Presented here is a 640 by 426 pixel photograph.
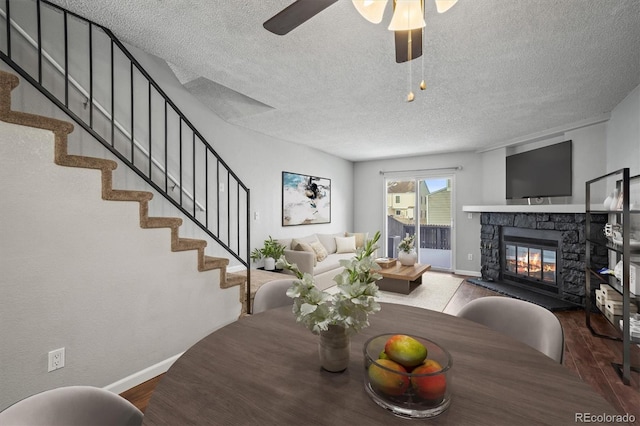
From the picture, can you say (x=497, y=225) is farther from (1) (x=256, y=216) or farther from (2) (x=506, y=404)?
(2) (x=506, y=404)

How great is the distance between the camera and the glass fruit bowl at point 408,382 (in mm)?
667

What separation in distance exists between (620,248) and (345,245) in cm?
368

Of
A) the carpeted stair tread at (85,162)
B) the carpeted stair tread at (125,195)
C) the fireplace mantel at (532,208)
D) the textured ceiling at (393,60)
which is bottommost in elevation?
the fireplace mantel at (532,208)

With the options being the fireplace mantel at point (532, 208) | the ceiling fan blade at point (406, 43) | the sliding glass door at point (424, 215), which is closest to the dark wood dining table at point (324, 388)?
the ceiling fan blade at point (406, 43)

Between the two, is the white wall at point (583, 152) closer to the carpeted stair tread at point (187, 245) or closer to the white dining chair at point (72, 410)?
the carpeted stair tread at point (187, 245)

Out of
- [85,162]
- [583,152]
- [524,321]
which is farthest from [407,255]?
[85,162]

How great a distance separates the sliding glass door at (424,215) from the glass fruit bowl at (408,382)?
18.0 feet

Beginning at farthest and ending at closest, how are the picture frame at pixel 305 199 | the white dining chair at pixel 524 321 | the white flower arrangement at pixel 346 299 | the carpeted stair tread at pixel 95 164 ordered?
the picture frame at pixel 305 199
the carpeted stair tread at pixel 95 164
the white dining chair at pixel 524 321
the white flower arrangement at pixel 346 299

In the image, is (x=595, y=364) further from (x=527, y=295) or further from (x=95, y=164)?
(x=95, y=164)

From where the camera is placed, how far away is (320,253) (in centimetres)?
468

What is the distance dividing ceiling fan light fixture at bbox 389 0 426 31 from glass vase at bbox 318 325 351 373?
4.28 ft

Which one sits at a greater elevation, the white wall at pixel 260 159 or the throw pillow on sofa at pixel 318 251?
the white wall at pixel 260 159

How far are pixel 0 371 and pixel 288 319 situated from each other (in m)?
1.52

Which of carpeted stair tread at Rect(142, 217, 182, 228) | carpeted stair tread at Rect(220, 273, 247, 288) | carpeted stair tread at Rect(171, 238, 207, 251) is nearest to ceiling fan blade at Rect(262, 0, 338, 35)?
carpeted stair tread at Rect(142, 217, 182, 228)
